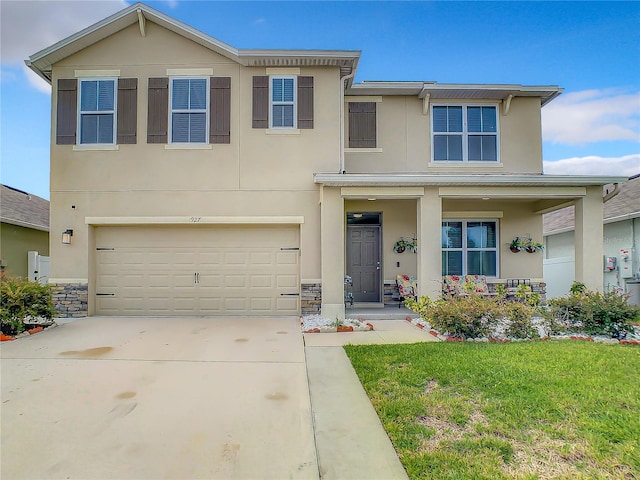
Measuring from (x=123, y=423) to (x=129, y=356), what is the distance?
2.46m

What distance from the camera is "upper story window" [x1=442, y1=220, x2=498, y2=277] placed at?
34.6 ft

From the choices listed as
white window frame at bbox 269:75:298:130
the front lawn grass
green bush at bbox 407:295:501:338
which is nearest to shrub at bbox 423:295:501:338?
green bush at bbox 407:295:501:338

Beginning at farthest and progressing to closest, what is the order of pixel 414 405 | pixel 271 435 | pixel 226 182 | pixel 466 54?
pixel 466 54 < pixel 226 182 < pixel 414 405 < pixel 271 435

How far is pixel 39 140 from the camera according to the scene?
34.3 feet

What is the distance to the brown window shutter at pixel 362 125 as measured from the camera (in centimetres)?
1022

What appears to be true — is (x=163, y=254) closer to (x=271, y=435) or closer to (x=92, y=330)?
(x=92, y=330)

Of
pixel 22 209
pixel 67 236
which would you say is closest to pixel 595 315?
pixel 67 236

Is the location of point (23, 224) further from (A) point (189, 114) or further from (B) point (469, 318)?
(B) point (469, 318)

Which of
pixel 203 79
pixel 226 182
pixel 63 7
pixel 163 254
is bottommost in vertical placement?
pixel 163 254

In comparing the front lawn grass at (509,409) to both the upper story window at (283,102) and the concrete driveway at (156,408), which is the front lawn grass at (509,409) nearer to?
the concrete driveway at (156,408)

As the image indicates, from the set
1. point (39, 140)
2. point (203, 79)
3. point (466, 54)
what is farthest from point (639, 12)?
point (39, 140)

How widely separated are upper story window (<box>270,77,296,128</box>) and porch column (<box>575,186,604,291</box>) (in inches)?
293

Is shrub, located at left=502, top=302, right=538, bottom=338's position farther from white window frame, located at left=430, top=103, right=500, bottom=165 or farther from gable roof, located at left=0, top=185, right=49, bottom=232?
gable roof, located at left=0, top=185, right=49, bottom=232

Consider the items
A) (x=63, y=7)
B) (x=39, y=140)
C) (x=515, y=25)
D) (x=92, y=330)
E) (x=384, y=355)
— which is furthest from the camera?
(x=515, y=25)
